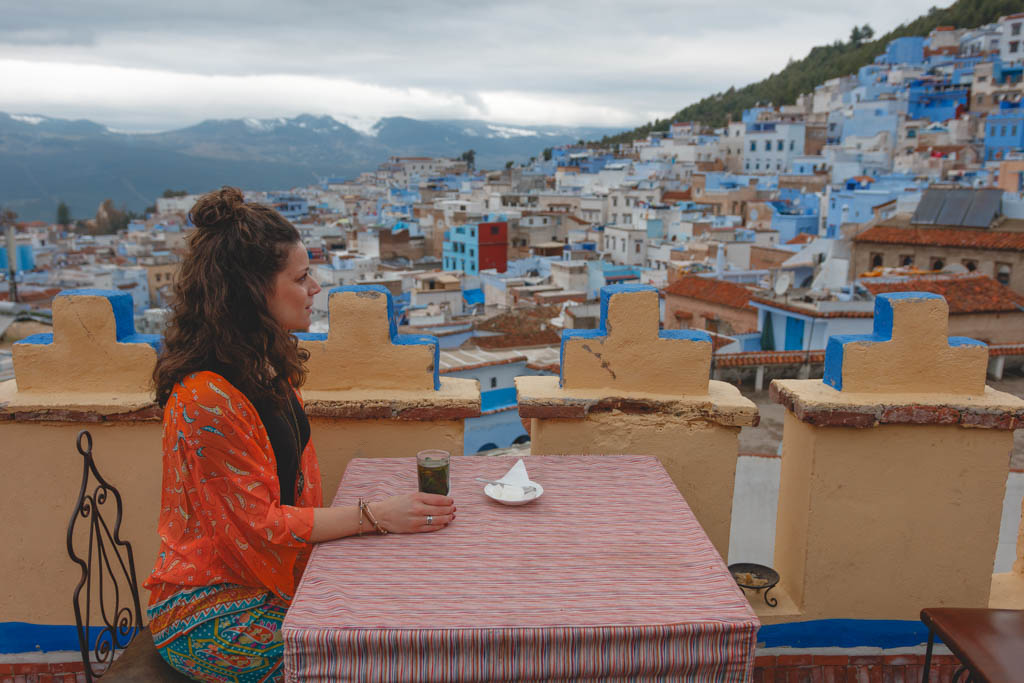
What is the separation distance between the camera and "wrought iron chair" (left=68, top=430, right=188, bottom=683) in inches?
93.4

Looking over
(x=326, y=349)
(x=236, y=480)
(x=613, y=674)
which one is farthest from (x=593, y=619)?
(x=326, y=349)

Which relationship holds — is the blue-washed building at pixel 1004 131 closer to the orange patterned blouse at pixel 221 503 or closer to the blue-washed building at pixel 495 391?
the blue-washed building at pixel 495 391

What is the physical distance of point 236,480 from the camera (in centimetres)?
222

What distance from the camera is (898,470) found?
317cm

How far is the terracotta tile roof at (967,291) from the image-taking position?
1861cm

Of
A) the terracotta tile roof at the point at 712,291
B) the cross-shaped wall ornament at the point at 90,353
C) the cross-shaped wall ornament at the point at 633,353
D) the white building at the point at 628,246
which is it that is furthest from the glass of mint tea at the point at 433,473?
the white building at the point at 628,246

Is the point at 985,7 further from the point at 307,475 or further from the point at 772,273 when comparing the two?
the point at 307,475

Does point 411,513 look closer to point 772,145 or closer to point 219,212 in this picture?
point 219,212

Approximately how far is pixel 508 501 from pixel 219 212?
1285 millimetres

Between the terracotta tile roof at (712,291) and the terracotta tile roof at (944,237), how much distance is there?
8.33m

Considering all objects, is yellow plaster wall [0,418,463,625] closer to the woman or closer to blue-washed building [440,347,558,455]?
the woman

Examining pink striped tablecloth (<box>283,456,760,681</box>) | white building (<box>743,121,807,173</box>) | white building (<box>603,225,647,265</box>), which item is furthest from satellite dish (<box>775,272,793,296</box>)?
white building (<box>743,121,807,173</box>)

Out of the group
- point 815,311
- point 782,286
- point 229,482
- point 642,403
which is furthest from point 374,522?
point 782,286

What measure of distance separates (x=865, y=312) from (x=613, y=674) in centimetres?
1817
